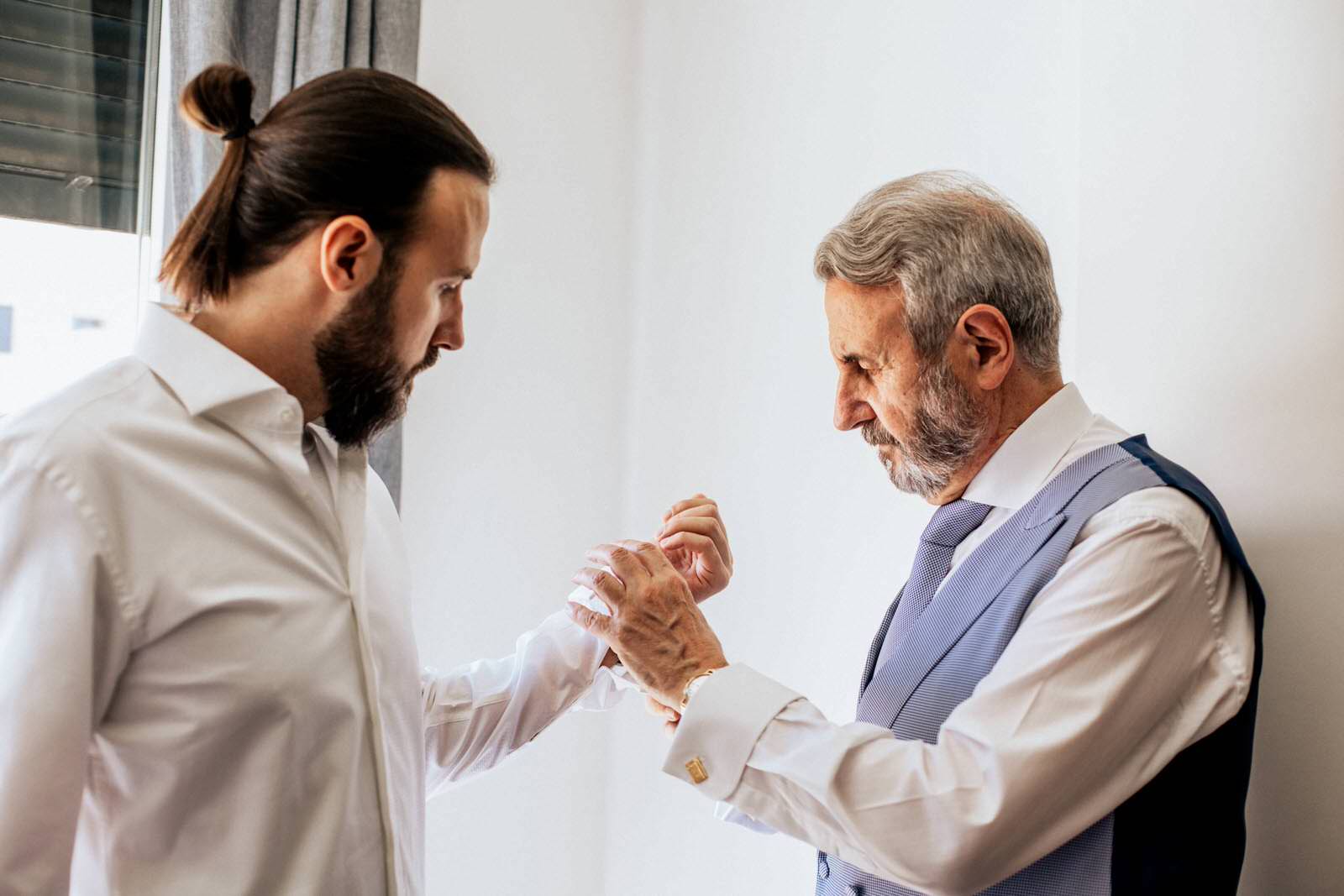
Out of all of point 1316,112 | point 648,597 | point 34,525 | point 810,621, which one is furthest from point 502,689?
point 1316,112

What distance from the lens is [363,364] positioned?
1262 mm

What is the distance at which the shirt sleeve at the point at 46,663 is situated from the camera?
0.95 m

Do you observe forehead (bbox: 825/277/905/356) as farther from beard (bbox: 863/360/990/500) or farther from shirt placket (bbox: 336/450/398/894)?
shirt placket (bbox: 336/450/398/894)

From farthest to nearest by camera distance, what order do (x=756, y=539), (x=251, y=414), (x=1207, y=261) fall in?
(x=756, y=539)
(x=1207, y=261)
(x=251, y=414)

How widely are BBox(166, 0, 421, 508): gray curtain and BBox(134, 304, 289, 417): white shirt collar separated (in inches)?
45.6

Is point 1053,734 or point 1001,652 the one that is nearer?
point 1053,734

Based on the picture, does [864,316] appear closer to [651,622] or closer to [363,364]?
[651,622]

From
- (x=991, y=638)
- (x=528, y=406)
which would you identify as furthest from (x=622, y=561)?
(x=528, y=406)

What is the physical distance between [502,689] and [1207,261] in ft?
3.61

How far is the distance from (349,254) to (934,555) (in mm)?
838

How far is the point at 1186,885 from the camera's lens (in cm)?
121

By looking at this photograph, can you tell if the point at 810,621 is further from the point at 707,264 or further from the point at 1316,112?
the point at 1316,112

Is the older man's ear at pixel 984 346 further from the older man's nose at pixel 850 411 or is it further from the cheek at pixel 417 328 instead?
the cheek at pixel 417 328

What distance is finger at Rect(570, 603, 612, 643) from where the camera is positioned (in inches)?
56.7
